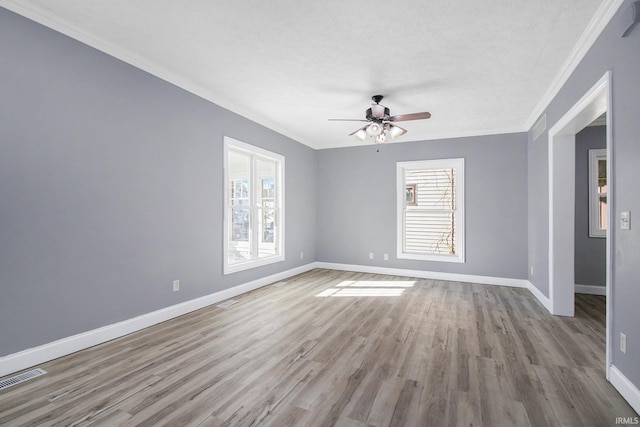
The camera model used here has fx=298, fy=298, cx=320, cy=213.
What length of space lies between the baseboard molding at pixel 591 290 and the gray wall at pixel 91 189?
5.78 meters

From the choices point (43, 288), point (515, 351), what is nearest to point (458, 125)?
point (515, 351)

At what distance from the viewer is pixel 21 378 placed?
2201mm

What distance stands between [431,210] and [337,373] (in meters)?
4.32

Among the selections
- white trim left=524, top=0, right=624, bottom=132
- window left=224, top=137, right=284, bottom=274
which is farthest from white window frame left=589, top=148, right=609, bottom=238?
window left=224, top=137, right=284, bottom=274

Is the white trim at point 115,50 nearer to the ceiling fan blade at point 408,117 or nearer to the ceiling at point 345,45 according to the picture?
the ceiling at point 345,45

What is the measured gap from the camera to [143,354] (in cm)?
262

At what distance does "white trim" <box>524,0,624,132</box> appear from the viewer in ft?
7.17

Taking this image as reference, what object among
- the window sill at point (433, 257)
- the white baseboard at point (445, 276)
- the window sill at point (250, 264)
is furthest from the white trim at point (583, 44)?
the window sill at point (250, 264)

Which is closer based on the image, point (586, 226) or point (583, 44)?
point (583, 44)

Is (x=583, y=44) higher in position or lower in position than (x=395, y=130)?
higher

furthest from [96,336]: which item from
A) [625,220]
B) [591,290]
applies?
[591,290]

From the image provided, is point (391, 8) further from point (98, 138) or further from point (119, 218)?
point (119, 218)

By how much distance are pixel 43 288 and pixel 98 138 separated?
1377mm

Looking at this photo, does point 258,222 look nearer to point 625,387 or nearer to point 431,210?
point 431,210
